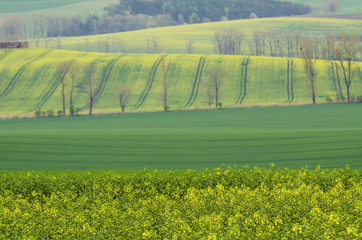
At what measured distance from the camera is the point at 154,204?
1473 centimetres

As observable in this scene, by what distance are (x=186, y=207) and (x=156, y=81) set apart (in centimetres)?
9971

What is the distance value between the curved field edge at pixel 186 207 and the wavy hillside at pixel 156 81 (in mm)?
74141

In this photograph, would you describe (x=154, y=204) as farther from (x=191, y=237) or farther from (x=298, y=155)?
(x=298, y=155)

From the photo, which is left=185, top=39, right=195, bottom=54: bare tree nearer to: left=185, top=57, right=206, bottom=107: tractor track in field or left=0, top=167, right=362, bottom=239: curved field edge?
left=185, top=57, right=206, bottom=107: tractor track in field

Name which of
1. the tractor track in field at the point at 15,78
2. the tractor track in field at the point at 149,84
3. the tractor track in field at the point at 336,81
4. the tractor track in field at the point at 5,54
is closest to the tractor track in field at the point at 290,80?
the tractor track in field at the point at 336,81

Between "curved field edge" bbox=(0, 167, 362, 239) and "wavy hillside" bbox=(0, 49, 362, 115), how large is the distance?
74141 millimetres

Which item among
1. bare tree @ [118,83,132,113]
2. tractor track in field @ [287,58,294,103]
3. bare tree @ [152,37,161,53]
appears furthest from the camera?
bare tree @ [152,37,161,53]

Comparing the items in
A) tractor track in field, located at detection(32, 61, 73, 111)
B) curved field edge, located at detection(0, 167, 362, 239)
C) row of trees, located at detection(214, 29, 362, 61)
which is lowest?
tractor track in field, located at detection(32, 61, 73, 111)

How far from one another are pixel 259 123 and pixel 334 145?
2598 centimetres

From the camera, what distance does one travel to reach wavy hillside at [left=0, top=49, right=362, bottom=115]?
10000cm

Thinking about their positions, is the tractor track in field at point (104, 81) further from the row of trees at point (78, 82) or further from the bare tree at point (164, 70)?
the bare tree at point (164, 70)

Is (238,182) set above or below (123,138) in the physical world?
above

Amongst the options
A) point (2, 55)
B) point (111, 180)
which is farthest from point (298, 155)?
point (2, 55)

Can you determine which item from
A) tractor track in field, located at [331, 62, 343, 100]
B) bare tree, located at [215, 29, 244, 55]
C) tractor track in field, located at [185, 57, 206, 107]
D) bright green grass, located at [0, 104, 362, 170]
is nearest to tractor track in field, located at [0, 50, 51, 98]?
tractor track in field, located at [185, 57, 206, 107]
